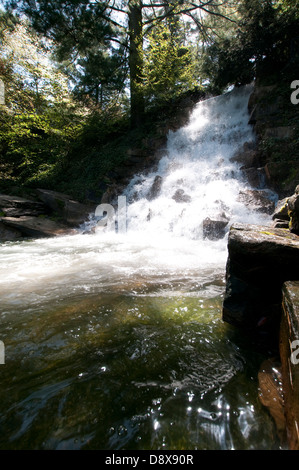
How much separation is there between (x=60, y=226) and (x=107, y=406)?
8518 millimetres

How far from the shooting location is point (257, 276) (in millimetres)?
2088

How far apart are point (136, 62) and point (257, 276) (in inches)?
598

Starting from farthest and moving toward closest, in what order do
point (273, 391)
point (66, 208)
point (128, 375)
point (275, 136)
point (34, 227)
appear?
point (66, 208), point (34, 227), point (275, 136), point (128, 375), point (273, 391)

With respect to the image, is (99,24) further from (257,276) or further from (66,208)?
(257,276)

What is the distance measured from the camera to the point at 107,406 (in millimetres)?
1318

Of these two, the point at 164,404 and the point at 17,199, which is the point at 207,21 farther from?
the point at 164,404

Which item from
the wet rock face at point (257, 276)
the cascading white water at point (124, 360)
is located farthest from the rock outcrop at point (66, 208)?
the wet rock face at point (257, 276)

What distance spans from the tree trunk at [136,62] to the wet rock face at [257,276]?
13219 millimetres

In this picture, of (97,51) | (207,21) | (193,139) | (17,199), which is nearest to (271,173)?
(193,139)

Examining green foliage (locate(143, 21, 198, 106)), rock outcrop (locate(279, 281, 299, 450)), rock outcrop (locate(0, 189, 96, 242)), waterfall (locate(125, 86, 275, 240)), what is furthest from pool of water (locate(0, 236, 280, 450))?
green foliage (locate(143, 21, 198, 106))

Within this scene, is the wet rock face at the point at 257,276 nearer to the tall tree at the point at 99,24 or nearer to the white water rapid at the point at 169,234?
the white water rapid at the point at 169,234

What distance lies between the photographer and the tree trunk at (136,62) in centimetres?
1272

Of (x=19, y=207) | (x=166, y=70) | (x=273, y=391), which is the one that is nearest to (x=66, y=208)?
(x=19, y=207)

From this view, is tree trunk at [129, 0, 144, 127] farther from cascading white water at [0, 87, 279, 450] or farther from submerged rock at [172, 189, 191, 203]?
cascading white water at [0, 87, 279, 450]
